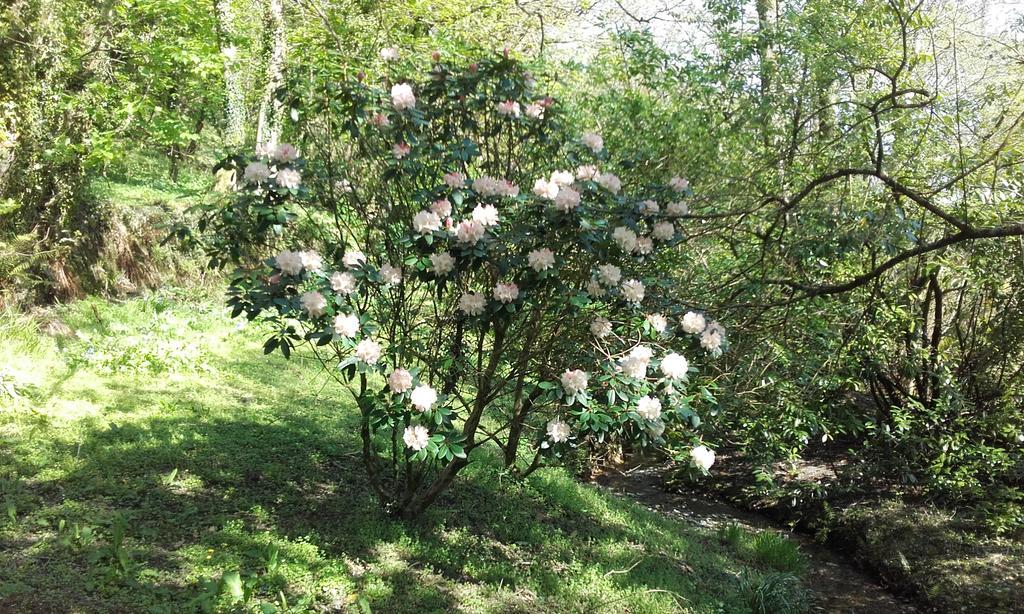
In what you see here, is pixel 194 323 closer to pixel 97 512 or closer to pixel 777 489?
pixel 97 512

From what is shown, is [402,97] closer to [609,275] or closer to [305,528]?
[609,275]

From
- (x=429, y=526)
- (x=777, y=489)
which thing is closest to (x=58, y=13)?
(x=429, y=526)

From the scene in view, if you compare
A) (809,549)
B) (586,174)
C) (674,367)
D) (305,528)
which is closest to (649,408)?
(674,367)

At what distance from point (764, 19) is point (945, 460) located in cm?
423

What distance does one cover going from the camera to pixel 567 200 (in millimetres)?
2963

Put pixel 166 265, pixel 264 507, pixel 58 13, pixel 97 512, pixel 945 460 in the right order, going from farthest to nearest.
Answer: pixel 166 265 < pixel 58 13 < pixel 945 460 < pixel 264 507 < pixel 97 512

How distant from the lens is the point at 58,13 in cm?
662

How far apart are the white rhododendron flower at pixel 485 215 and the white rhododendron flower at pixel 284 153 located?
848 mm

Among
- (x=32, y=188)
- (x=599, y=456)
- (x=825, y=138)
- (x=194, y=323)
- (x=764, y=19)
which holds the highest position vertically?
(x=764, y=19)

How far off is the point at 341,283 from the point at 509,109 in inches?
50.6

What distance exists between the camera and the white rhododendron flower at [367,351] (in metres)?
2.84

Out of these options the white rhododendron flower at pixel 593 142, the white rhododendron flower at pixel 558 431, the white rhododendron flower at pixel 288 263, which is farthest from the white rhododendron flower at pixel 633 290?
the white rhododendron flower at pixel 288 263

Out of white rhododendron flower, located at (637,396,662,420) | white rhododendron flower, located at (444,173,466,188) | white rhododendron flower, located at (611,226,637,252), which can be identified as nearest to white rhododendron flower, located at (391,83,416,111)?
white rhododendron flower, located at (444,173,466,188)

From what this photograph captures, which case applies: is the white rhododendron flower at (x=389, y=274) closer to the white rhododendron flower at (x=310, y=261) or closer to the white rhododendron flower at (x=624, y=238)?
the white rhododendron flower at (x=310, y=261)
